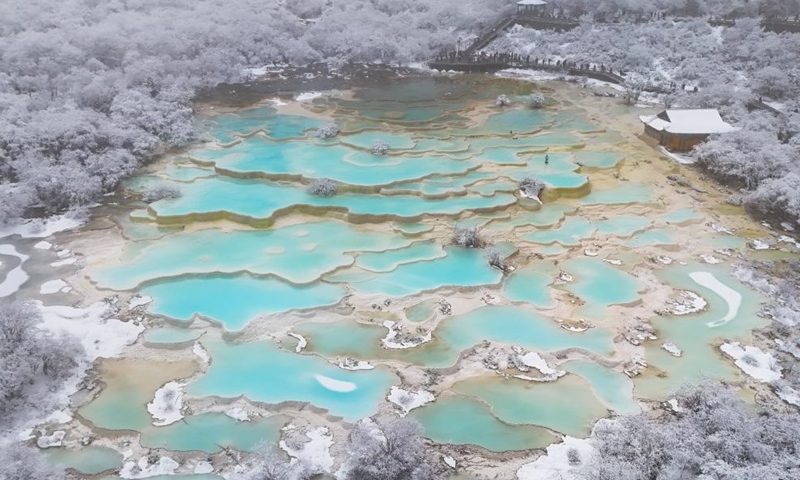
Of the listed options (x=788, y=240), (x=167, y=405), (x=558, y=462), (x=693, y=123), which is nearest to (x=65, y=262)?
(x=167, y=405)

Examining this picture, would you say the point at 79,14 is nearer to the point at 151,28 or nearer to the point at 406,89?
the point at 151,28

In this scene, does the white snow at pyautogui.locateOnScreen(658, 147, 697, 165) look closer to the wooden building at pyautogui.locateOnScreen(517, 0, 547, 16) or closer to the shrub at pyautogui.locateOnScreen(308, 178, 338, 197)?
the shrub at pyautogui.locateOnScreen(308, 178, 338, 197)

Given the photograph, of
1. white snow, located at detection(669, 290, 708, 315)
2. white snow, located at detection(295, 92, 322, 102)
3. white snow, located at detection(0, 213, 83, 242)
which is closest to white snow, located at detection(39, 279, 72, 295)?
white snow, located at detection(0, 213, 83, 242)

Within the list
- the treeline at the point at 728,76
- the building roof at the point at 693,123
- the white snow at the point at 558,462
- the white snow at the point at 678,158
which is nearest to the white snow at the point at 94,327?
the white snow at the point at 558,462

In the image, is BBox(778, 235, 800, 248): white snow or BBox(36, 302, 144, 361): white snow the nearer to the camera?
BBox(36, 302, 144, 361): white snow

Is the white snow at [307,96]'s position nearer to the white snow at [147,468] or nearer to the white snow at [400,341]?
the white snow at [400,341]

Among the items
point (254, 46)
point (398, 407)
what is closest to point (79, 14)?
point (254, 46)

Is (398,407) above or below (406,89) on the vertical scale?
below
